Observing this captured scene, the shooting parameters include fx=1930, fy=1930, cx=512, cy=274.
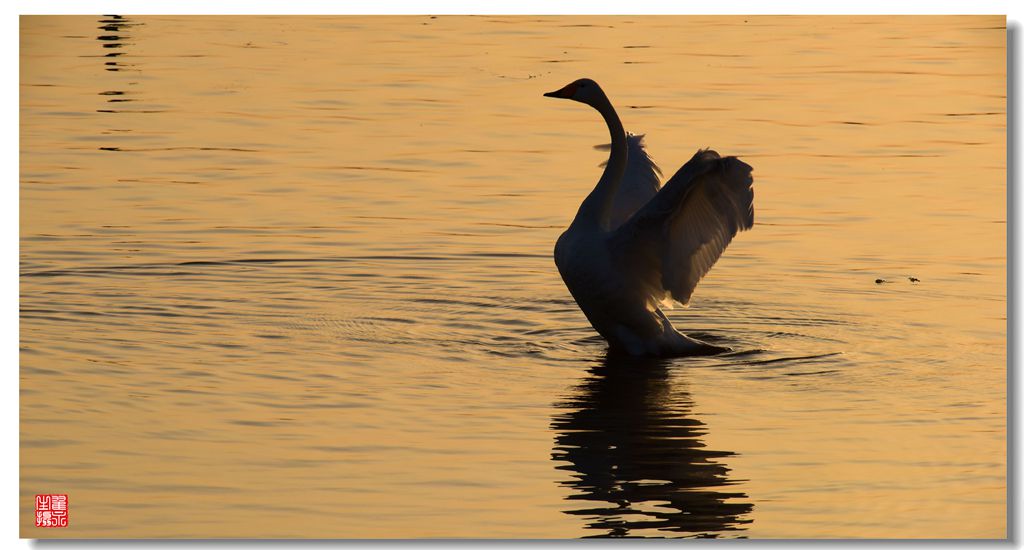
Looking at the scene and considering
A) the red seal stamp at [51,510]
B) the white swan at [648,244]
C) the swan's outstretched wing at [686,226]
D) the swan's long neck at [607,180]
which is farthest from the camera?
the swan's long neck at [607,180]

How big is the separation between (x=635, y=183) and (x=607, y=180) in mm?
808

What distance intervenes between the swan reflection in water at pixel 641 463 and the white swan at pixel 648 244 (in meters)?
0.44

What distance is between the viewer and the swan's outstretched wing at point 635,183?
11406 mm

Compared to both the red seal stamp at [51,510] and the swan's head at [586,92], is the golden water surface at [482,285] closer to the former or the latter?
the red seal stamp at [51,510]

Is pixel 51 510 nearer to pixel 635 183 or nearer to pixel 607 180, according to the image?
pixel 607 180

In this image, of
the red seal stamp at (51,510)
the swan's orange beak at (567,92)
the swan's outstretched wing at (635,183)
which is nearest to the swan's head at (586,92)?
the swan's orange beak at (567,92)

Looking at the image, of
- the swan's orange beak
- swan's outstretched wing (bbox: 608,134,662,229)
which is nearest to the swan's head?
the swan's orange beak

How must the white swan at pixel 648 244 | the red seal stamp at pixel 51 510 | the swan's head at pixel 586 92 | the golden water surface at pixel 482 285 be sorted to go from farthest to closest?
the swan's head at pixel 586 92, the white swan at pixel 648 244, the golden water surface at pixel 482 285, the red seal stamp at pixel 51 510

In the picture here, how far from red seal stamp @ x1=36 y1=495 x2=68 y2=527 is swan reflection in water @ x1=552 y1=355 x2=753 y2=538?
2.09 metres

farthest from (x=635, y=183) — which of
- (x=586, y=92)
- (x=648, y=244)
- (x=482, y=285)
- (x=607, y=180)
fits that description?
(x=648, y=244)

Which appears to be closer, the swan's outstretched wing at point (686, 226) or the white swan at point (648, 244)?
the swan's outstretched wing at point (686, 226)

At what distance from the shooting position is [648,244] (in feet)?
33.9

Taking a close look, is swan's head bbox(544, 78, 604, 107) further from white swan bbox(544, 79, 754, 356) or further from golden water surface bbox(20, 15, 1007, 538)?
golden water surface bbox(20, 15, 1007, 538)

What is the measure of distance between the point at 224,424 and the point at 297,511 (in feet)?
3.95
